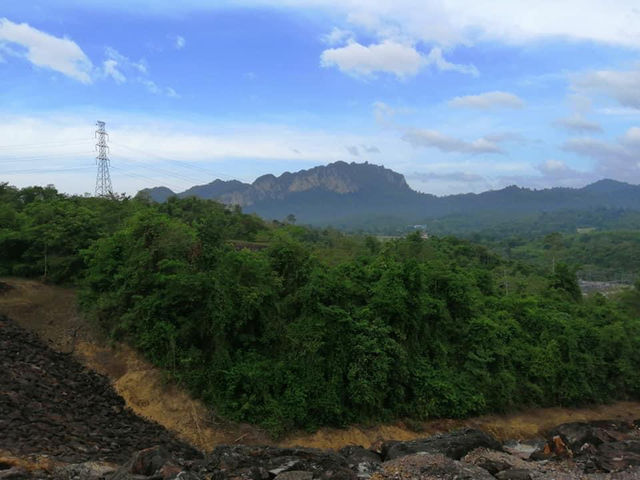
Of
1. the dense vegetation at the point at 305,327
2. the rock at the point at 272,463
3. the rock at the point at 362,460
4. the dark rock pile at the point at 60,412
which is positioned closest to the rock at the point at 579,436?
the dense vegetation at the point at 305,327

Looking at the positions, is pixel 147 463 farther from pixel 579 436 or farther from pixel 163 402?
pixel 579 436

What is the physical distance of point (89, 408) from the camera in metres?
13.4

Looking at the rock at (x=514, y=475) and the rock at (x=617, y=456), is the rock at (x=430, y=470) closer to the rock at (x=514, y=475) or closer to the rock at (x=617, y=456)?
the rock at (x=514, y=475)

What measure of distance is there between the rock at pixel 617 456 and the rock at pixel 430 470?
4496 millimetres

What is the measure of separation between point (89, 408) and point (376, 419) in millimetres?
8975

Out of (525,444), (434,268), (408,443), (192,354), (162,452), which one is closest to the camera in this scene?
(162,452)

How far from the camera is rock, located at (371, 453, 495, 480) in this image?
32.6 ft

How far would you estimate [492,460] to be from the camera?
456 inches

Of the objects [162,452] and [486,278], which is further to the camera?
[486,278]

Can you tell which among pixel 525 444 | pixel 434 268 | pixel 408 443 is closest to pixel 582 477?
pixel 408 443

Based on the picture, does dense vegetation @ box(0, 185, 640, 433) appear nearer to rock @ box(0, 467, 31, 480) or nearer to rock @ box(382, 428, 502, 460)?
rock @ box(382, 428, 502, 460)

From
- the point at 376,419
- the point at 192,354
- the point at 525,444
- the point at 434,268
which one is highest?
the point at 434,268

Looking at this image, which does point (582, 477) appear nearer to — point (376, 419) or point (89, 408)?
point (376, 419)

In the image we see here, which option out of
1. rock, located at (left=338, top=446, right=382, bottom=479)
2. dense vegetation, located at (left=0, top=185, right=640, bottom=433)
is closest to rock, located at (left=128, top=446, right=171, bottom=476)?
rock, located at (left=338, top=446, right=382, bottom=479)
